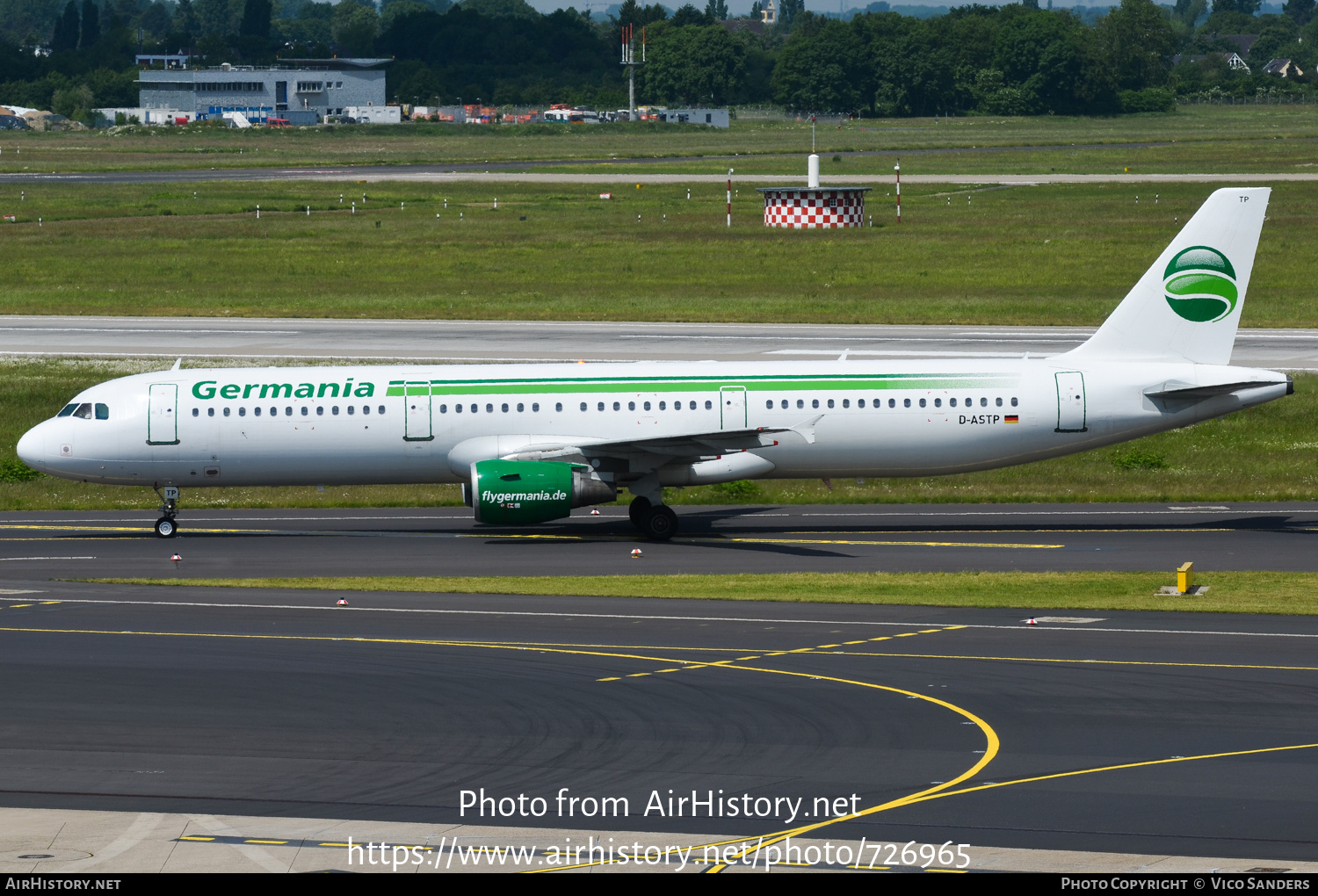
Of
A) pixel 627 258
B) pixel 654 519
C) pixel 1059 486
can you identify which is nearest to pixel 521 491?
pixel 654 519

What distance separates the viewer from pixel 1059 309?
7306cm

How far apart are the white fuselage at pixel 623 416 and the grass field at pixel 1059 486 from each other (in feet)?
19.1

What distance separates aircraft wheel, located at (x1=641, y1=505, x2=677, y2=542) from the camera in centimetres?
4022

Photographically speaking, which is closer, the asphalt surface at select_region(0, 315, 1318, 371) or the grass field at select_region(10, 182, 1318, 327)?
the asphalt surface at select_region(0, 315, 1318, 371)

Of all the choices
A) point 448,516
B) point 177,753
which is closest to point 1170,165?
point 448,516

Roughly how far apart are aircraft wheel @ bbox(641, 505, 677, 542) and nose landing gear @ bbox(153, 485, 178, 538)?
40.1 feet

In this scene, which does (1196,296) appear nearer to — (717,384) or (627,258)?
(717,384)

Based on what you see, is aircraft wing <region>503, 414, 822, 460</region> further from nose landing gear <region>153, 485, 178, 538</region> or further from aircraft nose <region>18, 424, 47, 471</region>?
aircraft nose <region>18, 424, 47, 471</region>

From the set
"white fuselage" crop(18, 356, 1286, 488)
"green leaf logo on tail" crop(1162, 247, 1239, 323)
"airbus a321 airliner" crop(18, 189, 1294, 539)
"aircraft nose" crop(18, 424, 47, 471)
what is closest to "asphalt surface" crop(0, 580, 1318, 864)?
"airbus a321 airliner" crop(18, 189, 1294, 539)

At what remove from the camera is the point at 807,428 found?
1569 inches

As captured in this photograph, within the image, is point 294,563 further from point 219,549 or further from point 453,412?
point 453,412

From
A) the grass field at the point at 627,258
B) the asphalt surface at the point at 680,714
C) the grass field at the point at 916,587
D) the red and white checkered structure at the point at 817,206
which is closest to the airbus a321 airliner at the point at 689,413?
the grass field at the point at 916,587

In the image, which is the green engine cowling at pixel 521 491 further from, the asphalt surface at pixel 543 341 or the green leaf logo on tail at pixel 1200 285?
the asphalt surface at pixel 543 341

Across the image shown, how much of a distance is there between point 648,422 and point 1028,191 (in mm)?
89612
